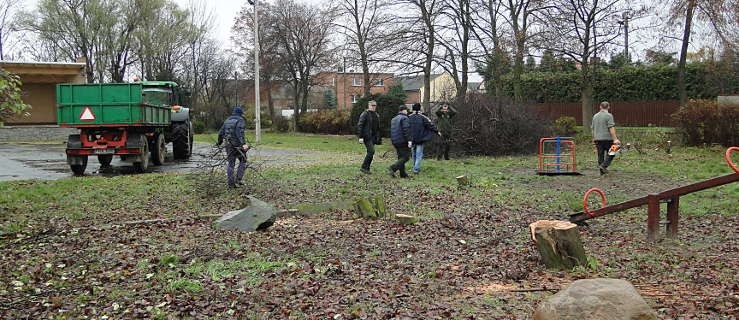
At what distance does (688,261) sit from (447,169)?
8894 millimetres

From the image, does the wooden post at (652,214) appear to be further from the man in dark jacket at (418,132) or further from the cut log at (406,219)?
the man in dark jacket at (418,132)

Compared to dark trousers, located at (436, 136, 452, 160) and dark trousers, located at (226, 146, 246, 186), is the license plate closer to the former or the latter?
dark trousers, located at (226, 146, 246, 186)

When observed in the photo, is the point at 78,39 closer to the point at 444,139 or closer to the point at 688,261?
the point at 444,139

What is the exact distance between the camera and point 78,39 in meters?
44.5

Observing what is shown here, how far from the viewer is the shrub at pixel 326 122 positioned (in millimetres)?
39625

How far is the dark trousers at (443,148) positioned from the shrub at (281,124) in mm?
28858

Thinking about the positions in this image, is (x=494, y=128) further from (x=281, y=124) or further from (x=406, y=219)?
(x=281, y=124)

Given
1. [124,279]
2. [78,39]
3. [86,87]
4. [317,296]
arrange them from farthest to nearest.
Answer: [78,39] → [86,87] → [124,279] → [317,296]

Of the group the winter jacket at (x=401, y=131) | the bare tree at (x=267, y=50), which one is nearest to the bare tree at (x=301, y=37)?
the bare tree at (x=267, y=50)

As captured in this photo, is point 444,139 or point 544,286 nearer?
point 544,286

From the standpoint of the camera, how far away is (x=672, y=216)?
7102mm

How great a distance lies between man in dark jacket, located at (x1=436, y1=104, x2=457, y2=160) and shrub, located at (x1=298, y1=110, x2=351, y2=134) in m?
20.1

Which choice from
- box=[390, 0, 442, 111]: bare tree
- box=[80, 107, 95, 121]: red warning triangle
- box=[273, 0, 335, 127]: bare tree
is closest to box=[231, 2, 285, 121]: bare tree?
box=[273, 0, 335, 127]: bare tree

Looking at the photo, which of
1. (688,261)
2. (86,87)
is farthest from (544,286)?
(86,87)
